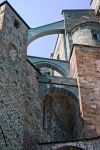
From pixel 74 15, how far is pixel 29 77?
8.10 meters

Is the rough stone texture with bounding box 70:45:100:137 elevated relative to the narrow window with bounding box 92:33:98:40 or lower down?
lower down

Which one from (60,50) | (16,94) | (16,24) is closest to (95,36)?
(60,50)

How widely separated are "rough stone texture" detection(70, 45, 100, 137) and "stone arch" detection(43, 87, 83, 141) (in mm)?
405

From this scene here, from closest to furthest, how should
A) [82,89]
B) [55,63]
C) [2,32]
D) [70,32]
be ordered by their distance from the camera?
1. [2,32]
2. [82,89]
3. [55,63]
4. [70,32]

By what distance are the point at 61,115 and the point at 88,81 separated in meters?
2.02

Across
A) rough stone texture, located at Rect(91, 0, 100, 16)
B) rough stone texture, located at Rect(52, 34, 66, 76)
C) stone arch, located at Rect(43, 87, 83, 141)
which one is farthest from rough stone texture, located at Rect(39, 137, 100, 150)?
rough stone texture, located at Rect(91, 0, 100, 16)

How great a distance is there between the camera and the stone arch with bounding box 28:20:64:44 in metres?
19.6

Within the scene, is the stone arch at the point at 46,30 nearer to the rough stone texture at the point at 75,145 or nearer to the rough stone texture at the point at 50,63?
the rough stone texture at the point at 50,63

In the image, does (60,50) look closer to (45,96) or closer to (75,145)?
(45,96)

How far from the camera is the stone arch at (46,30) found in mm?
19636

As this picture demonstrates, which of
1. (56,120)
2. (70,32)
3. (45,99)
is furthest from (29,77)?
(70,32)

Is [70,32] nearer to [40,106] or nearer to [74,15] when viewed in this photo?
[74,15]

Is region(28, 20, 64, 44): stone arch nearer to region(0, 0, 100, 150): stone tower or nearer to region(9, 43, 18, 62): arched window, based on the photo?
region(0, 0, 100, 150): stone tower

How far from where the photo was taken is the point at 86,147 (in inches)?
481
